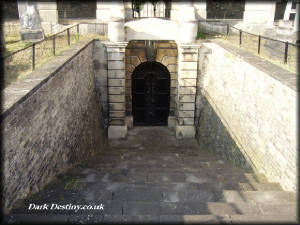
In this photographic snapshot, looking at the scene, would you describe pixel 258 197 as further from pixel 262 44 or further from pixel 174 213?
pixel 262 44

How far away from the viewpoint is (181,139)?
13461 millimetres

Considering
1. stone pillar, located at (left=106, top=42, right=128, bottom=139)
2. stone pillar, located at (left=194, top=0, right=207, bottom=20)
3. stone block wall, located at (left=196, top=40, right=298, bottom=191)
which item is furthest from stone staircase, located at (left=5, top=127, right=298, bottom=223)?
stone pillar, located at (left=194, top=0, right=207, bottom=20)

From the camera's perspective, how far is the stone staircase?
4.72 m

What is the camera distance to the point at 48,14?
14.7 meters

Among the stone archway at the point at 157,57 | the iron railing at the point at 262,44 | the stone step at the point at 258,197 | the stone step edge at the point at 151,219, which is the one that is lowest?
the stone step at the point at 258,197

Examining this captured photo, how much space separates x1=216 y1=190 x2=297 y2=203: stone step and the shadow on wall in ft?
7.28

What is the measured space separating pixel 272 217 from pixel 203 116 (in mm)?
8380

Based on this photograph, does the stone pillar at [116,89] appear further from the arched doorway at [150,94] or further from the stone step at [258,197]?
the stone step at [258,197]

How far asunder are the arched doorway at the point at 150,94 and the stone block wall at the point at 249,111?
1723 mm

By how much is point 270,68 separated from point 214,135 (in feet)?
13.9

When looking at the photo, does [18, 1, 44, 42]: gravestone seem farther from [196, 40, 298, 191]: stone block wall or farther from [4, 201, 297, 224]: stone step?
[4, 201, 297, 224]: stone step

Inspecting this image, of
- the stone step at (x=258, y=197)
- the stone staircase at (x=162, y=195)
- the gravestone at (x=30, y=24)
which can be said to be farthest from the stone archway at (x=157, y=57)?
the stone step at (x=258, y=197)

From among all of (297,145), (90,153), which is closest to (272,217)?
(297,145)

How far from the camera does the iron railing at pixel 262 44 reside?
28.6 ft
